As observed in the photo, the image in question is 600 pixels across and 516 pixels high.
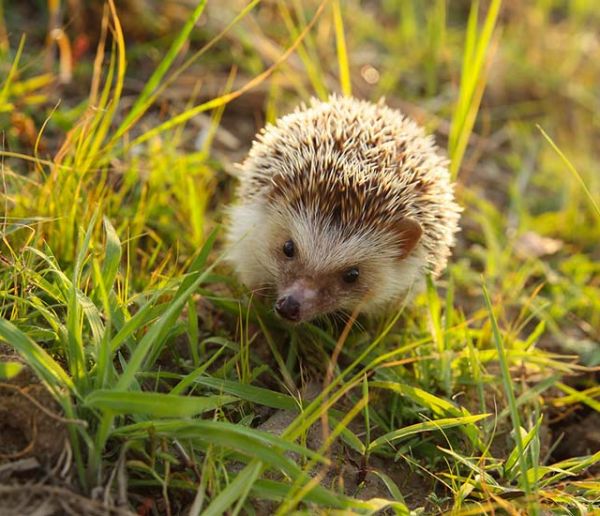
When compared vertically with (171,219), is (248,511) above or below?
below

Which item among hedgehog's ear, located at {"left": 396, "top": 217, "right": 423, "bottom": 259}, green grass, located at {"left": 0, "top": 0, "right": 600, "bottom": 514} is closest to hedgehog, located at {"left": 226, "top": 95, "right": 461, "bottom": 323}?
hedgehog's ear, located at {"left": 396, "top": 217, "right": 423, "bottom": 259}

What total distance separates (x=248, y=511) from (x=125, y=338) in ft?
2.08

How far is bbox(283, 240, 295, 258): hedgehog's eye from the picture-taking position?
3.00 metres

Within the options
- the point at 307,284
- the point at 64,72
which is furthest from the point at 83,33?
the point at 307,284

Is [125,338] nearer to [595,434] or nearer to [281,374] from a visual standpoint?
[281,374]

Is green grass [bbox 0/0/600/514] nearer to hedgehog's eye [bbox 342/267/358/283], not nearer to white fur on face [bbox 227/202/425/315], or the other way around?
white fur on face [bbox 227/202/425/315]

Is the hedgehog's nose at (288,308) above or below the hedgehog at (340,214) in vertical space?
below

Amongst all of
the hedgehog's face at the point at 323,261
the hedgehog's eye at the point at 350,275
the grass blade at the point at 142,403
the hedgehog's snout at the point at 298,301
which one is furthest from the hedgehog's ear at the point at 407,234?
the grass blade at the point at 142,403

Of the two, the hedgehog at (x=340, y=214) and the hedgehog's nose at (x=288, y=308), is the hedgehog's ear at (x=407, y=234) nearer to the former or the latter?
the hedgehog at (x=340, y=214)

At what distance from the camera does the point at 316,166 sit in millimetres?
2955

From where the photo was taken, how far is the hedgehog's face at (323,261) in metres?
2.91

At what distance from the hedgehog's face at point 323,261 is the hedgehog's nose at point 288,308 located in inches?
0.5

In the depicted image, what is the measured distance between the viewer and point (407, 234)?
9.81ft

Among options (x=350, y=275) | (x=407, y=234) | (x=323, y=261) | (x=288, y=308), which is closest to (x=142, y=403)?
(x=288, y=308)
